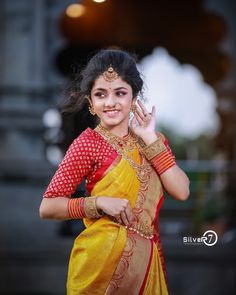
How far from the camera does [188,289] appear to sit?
3.76m

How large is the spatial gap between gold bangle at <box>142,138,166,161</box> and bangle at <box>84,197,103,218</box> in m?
0.21

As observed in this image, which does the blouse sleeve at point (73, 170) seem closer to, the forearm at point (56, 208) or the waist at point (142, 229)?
the forearm at point (56, 208)

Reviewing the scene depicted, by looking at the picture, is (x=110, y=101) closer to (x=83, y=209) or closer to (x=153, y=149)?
(x=153, y=149)

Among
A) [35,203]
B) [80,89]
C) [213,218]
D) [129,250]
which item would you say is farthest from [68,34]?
[129,250]

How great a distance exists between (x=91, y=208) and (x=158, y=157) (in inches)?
9.8

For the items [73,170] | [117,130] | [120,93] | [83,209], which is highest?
[120,93]

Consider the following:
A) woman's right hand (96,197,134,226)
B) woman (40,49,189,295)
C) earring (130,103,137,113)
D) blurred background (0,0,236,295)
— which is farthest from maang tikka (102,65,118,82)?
blurred background (0,0,236,295)

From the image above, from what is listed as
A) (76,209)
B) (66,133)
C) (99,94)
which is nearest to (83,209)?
(76,209)

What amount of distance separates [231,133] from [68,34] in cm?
135

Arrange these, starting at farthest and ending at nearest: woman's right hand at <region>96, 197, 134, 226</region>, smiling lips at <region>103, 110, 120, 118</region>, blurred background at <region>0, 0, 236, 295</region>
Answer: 1. blurred background at <region>0, 0, 236, 295</region>
2. smiling lips at <region>103, 110, 120, 118</region>
3. woman's right hand at <region>96, 197, 134, 226</region>

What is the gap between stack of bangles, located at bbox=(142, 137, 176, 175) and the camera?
5.75 ft

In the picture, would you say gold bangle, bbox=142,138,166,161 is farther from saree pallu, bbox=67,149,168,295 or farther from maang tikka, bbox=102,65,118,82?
maang tikka, bbox=102,65,118,82

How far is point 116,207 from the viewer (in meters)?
1.66

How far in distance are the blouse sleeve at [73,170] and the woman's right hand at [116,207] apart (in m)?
0.10
